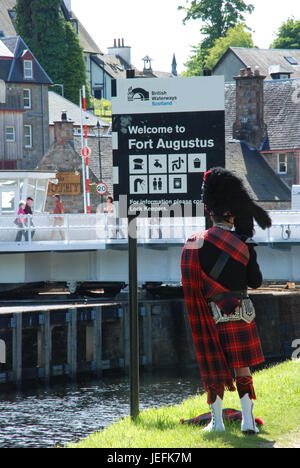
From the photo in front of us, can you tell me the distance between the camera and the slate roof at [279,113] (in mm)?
54562

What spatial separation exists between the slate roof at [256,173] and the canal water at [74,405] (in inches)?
1014

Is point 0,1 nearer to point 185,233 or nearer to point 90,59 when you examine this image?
point 90,59

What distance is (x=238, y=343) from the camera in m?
8.86

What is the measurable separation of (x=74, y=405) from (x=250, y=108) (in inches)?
1413

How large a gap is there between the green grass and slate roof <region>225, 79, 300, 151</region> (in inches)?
1702

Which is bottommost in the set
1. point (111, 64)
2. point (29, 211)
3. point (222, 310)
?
point (222, 310)

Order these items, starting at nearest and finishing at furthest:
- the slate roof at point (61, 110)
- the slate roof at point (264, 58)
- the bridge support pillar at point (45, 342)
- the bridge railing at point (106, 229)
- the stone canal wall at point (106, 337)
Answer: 1. the stone canal wall at point (106, 337)
2. the bridge support pillar at point (45, 342)
3. the bridge railing at point (106, 229)
4. the slate roof at point (61, 110)
5. the slate roof at point (264, 58)

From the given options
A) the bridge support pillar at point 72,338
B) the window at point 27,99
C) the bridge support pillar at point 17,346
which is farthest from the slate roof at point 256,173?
the bridge support pillar at point 17,346

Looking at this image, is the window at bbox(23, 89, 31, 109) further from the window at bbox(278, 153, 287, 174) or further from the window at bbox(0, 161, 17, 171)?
the window at bbox(278, 153, 287, 174)

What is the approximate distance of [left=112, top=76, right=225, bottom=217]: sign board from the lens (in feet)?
34.6

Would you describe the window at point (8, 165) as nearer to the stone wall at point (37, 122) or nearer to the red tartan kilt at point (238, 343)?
the stone wall at point (37, 122)

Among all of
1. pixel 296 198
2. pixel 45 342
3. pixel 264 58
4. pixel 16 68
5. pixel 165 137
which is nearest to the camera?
pixel 165 137

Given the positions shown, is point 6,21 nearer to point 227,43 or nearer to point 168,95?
point 227,43

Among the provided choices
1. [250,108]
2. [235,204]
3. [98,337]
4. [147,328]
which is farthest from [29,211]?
[250,108]
